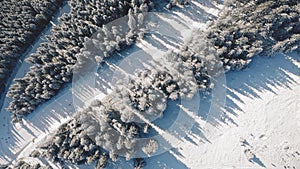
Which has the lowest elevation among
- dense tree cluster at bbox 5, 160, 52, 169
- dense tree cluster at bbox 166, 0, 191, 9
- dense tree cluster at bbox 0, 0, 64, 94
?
dense tree cluster at bbox 5, 160, 52, 169

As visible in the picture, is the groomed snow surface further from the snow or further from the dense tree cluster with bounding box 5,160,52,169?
the dense tree cluster with bounding box 5,160,52,169

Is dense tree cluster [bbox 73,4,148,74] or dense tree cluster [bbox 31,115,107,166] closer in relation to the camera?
dense tree cluster [bbox 31,115,107,166]

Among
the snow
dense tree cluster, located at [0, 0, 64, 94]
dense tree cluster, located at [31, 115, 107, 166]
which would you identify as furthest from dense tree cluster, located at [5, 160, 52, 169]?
the snow

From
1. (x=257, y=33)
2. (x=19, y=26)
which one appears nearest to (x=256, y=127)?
(x=257, y=33)

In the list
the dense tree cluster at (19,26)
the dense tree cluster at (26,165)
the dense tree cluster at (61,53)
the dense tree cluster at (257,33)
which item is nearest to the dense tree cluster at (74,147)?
the dense tree cluster at (26,165)

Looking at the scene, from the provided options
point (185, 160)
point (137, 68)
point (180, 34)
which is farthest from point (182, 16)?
point (185, 160)

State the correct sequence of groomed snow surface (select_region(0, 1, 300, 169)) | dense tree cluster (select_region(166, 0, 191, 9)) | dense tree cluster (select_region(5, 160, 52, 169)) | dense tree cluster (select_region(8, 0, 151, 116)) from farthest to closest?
1. dense tree cluster (select_region(166, 0, 191, 9))
2. dense tree cluster (select_region(8, 0, 151, 116))
3. dense tree cluster (select_region(5, 160, 52, 169))
4. groomed snow surface (select_region(0, 1, 300, 169))

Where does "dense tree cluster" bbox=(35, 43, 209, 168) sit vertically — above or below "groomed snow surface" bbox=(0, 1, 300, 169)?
above

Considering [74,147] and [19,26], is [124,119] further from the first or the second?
[19,26]
